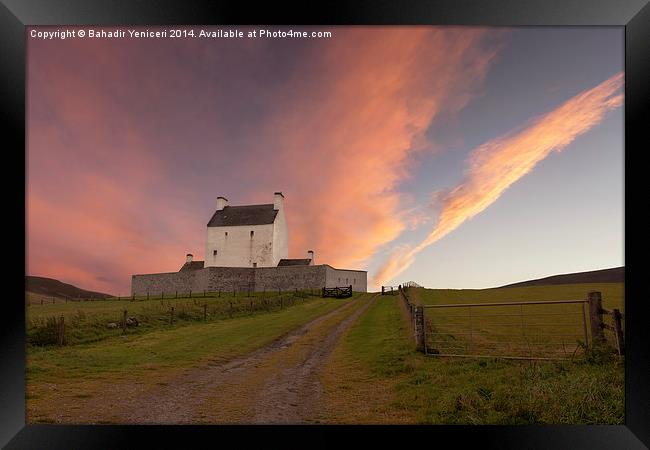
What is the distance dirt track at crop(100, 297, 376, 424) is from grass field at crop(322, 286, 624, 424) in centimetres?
55

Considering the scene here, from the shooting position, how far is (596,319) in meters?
7.43

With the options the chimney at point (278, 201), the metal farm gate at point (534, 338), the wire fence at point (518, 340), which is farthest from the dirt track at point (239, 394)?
the chimney at point (278, 201)

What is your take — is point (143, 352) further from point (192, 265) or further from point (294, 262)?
point (192, 265)

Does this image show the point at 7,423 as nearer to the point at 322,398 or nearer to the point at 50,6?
the point at 322,398

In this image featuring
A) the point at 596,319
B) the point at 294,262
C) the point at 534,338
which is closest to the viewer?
the point at 596,319

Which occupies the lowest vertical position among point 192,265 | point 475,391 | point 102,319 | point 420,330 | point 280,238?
point 102,319

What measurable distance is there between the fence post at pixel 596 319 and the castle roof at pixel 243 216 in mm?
35413

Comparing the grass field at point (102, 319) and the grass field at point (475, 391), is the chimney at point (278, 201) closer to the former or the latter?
the grass field at point (102, 319)

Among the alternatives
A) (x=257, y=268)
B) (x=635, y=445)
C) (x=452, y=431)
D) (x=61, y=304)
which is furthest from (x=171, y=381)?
(x=257, y=268)

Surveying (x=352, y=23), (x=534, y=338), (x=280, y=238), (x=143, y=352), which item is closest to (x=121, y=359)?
(x=143, y=352)

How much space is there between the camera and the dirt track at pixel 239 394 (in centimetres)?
572

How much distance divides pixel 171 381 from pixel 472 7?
29.2 ft

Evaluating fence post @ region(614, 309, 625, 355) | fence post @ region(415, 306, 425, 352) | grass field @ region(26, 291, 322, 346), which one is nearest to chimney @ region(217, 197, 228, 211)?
grass field @ region(26, 291, 322, 346)

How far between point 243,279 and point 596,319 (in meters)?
33.9
